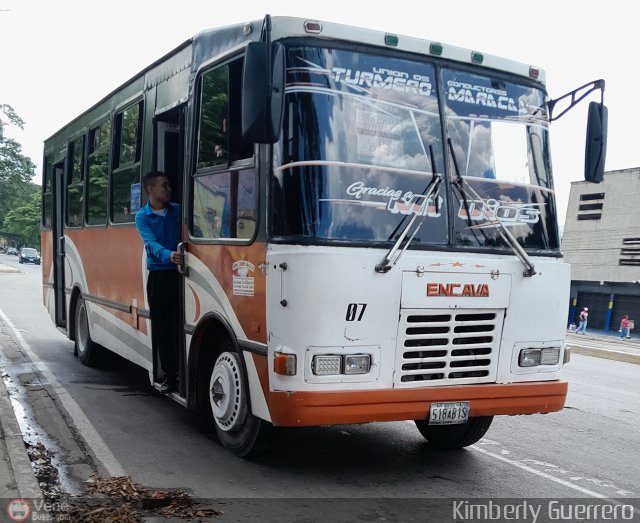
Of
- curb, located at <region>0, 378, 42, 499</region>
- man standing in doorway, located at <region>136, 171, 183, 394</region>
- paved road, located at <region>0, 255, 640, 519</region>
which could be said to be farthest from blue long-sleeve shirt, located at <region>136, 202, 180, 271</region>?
curb, located at <region>0, 378, 42, 499</region>

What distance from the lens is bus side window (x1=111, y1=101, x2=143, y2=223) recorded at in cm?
796

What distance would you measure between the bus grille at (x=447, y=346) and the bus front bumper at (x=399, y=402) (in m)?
0.09

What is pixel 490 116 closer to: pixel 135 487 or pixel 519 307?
pixel 519 307

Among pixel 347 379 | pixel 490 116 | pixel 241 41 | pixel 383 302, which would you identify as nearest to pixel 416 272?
pixel 383 302

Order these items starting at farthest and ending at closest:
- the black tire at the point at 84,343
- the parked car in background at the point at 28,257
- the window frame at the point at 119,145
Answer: the parked car in background at the point at 28,257, the black tire at the point at 84,343, the window frame at the point at 119,145

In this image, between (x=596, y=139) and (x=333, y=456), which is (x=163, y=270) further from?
(x=596, y=139)

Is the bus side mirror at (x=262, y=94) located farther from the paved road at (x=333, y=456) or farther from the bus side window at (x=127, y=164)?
the bus side window at (x=127, y=164)

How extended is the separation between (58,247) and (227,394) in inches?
279

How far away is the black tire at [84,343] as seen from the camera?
33.1ft

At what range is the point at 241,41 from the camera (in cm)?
570

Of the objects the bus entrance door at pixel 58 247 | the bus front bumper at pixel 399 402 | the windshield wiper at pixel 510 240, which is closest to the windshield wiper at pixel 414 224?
the windshield wiper at pixel 510 240

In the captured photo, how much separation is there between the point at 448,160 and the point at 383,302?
1227mm

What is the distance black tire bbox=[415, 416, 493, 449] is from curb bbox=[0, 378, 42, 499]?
3.09m

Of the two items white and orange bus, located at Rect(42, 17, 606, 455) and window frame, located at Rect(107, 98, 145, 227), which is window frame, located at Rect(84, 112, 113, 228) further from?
white and orange bus, located at Rect(42, 17, 606, 455)
